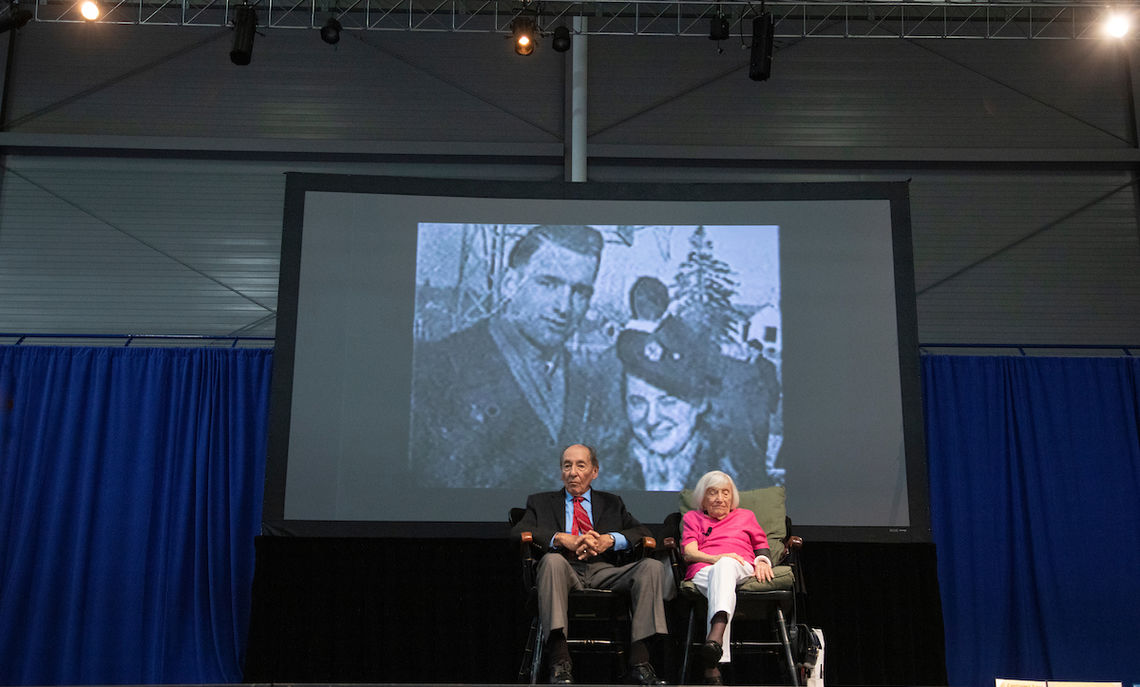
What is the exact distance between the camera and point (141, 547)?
5.51 meters

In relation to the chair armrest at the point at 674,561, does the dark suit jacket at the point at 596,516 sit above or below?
above

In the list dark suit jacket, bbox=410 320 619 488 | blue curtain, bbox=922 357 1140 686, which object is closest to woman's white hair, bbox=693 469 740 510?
dark suit jacket, bbox=410 320 619 488

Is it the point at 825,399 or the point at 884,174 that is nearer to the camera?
the point at 825,399

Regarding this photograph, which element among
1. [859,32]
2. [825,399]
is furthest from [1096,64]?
[825,399]

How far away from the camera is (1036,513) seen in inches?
222

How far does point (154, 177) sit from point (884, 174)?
4.99 metres

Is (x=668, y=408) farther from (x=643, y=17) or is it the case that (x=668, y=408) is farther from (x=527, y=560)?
(x=643, y=17)

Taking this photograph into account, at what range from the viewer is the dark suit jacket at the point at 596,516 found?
4.12 metres

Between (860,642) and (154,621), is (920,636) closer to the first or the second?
(860,642)

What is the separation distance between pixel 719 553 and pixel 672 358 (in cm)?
147

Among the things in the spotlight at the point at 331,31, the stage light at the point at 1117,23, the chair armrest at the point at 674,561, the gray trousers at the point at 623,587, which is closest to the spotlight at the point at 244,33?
the spotlight at the point at 331,31

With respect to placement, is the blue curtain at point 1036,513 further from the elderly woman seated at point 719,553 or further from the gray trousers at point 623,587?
the gray trousers at point 623,587

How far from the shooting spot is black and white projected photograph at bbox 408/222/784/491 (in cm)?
510

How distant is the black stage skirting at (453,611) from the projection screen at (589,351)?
4.7 inches
